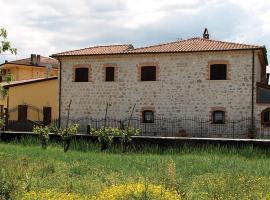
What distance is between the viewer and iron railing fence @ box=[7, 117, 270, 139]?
27391 millimetres

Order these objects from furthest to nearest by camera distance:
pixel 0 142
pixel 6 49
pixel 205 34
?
pixel 205 34 < pixel 0 142 < pixel 6 49

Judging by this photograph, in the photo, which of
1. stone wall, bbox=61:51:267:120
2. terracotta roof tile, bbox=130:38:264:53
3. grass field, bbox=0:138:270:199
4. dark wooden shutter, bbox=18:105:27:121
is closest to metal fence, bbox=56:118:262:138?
stone wall, bbox=61:51:267:120

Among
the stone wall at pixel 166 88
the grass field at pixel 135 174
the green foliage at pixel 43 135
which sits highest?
the stone wall at pixel 166 88

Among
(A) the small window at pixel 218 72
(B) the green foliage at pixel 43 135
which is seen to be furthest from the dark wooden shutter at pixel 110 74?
(B) the green foliage at pixel 43 135

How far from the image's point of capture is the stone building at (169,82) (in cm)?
2800

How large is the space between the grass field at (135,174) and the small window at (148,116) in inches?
361

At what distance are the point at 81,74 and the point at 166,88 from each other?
586 cm

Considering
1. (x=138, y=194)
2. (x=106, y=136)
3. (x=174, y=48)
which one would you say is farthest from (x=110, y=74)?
(x=138, y=194)

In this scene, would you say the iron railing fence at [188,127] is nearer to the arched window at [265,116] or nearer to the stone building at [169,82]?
the stone building at [169,82]

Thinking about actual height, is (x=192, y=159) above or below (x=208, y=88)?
below

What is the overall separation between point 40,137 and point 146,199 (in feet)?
49.1

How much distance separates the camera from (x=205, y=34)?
3484 cm

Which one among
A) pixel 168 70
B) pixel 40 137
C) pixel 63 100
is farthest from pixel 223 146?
pixel 63 100

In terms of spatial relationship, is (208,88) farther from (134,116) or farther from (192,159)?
(192,159)
